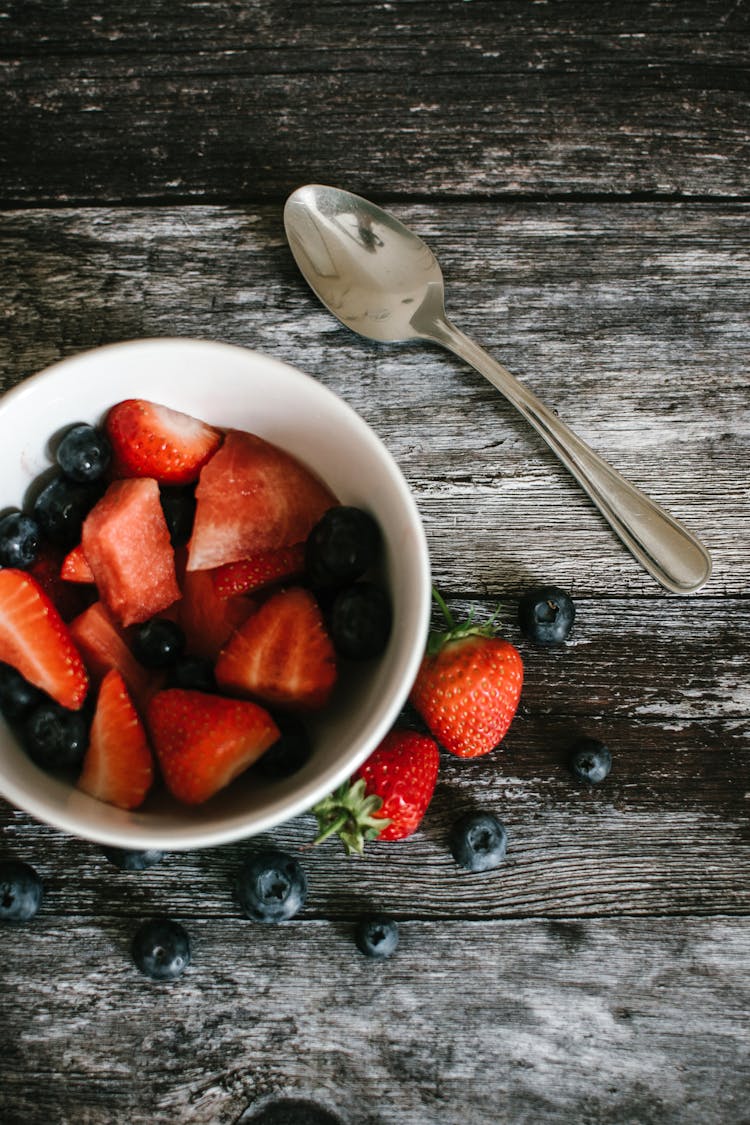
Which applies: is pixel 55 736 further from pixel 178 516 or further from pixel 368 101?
pixel 368 101

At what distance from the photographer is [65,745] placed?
2.64ft

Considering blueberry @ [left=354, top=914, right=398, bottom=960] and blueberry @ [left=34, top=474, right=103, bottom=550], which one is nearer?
blueberry @ [left=34, top=474, right=103, bottom=550]

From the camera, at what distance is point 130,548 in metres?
0.85

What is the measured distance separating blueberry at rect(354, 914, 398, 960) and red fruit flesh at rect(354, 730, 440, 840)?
0.10 m

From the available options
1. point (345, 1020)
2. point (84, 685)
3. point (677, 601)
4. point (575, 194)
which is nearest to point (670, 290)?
point (575, 194)

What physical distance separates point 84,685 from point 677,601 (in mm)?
713

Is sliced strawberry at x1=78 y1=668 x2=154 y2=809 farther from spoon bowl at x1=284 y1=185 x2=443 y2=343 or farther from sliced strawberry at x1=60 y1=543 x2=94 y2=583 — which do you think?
spoon bowl at x1=284 y1=185 x2=443 y2=343

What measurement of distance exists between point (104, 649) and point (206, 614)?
0.35ft

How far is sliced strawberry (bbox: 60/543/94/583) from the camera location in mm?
865

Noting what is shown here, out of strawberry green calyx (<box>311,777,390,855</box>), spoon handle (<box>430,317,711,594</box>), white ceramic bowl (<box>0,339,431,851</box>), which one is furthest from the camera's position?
spoon handle (<box>430,317,711,594</box>)

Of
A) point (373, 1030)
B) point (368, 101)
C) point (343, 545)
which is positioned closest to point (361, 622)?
point (343, 545)

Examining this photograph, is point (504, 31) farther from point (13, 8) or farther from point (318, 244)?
point (13, 8)

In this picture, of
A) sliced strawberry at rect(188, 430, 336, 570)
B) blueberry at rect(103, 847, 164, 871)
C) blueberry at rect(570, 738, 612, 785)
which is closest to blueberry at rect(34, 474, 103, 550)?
sliced strawberry at rect(188, 430, 336, 570)

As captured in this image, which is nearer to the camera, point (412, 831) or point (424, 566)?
point (424, 566)
